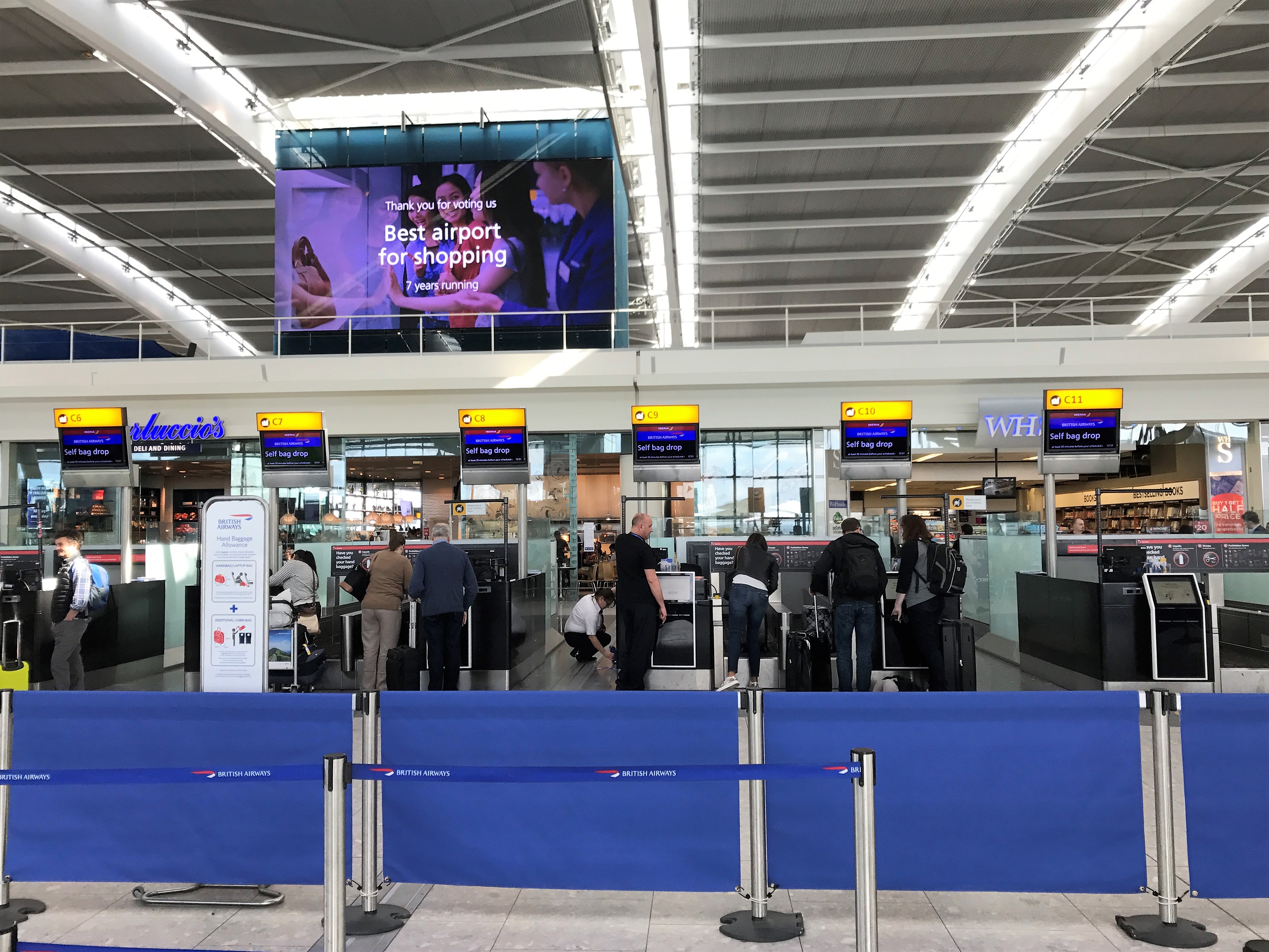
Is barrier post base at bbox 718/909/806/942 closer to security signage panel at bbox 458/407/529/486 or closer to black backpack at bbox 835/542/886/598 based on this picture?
black backpack at bbox 835/542/886/598

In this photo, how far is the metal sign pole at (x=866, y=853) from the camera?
9.49ft

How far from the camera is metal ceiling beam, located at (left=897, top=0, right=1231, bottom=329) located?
12445 mm

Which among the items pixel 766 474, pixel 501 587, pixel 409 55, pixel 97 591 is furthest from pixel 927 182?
pixel 97 591

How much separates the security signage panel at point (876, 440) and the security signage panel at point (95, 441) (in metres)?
8.03

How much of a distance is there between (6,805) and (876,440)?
805 cm

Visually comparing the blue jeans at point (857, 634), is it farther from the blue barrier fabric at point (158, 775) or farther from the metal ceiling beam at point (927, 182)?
the metal ceiling beam at point (927, 182)

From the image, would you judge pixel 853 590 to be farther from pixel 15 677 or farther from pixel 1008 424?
pixel 1008 424

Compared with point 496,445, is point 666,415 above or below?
A: above

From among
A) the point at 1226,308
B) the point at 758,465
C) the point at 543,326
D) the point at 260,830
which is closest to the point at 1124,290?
the point at 1226,308

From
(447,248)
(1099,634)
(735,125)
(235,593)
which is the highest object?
(735,125)

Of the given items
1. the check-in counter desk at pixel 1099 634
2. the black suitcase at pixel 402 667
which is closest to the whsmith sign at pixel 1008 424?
the check-in counter desk at pixel 1099 634

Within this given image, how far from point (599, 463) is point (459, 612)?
1325 cm

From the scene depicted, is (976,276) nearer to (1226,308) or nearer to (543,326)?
(1226,308)

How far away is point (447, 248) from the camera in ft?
55.6
